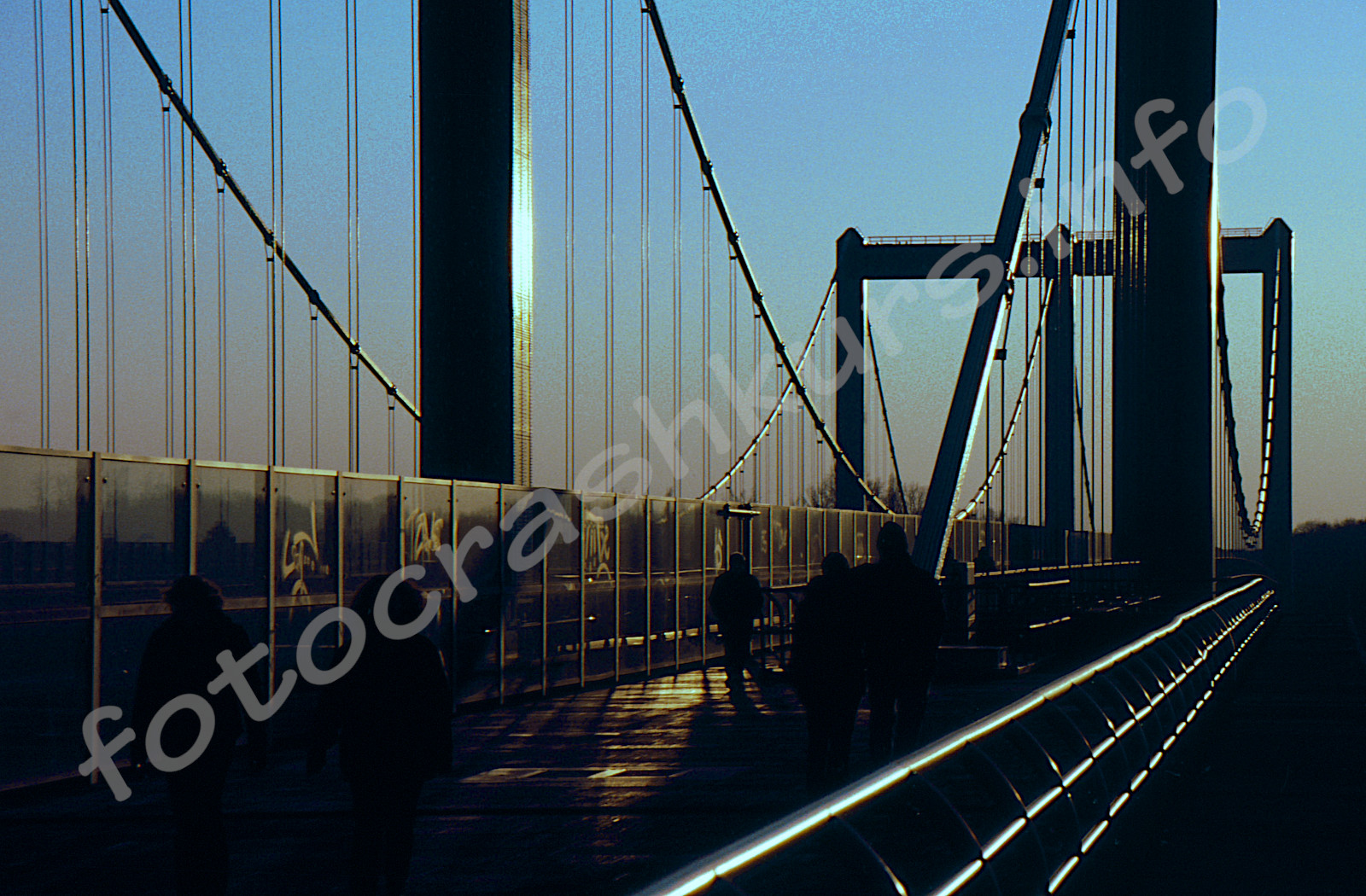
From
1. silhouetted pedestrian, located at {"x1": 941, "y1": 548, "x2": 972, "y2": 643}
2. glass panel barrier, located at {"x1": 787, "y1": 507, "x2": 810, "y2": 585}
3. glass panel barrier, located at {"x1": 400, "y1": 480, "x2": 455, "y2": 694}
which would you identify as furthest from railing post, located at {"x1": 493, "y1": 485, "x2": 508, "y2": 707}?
glass panel barrier, located at {"x1": 787, "y1": 507, "x2": 810, "y2": 585}

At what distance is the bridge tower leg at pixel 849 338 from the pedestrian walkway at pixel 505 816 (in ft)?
97.1

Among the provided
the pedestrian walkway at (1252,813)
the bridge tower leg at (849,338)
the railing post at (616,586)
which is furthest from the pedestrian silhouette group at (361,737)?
the bridge tower leg at (849,338)

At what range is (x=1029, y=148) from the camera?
795 inches

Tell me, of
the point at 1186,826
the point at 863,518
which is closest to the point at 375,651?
the point at 1186,826

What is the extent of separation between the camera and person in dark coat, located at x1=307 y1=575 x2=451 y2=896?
5637mm

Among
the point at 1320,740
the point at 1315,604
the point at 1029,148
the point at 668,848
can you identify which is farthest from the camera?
the point at 1315,604

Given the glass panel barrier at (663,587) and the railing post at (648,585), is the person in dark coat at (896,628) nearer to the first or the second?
the railing post at (648,585)

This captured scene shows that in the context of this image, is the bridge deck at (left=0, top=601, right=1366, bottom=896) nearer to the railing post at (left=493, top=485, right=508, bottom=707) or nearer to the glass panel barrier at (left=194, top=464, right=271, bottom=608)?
the railing post at (left=493, top=485, right=508, bottom=707)

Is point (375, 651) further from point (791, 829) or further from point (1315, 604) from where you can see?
point (1315, 604)

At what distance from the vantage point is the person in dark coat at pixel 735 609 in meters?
16.4

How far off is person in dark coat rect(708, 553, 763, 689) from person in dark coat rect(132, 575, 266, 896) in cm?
1056

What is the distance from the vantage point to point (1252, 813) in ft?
28.3

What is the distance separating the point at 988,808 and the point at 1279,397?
192 feet

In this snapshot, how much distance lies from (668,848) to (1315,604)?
161 feet
